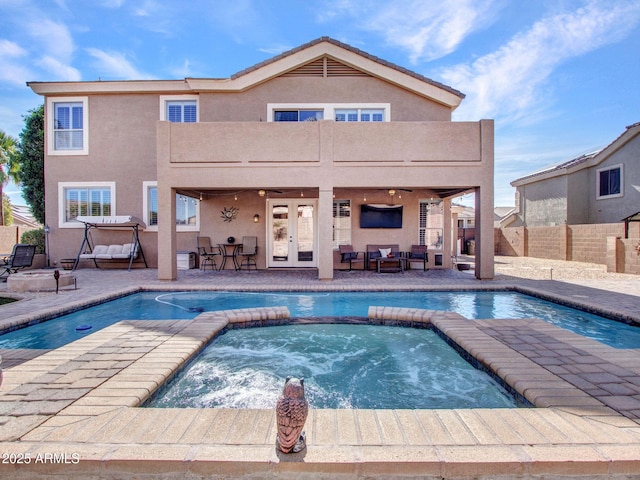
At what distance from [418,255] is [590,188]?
1361 cm

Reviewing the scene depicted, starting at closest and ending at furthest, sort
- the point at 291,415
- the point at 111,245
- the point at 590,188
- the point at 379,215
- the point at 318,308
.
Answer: the point at 291,415, the point at 318,308, the point at 379,215, the point at 111,245, the point at 590,188

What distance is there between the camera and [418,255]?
12.3 meters

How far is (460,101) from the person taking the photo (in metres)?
12.3

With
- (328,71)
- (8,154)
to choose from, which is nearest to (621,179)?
(328,71)

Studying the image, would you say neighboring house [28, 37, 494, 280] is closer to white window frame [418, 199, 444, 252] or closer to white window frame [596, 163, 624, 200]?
white window frame [418, 199, 444, 252]

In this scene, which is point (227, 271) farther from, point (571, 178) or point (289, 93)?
point (571, 178)

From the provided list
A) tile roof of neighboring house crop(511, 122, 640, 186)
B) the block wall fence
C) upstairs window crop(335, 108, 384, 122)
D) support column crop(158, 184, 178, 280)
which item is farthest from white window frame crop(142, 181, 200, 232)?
tile roof of neighboring house crop(511, 122, 640, 186)

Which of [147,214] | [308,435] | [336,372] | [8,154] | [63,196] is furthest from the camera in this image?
[8,154]

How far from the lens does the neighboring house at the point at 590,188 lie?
53.2ft

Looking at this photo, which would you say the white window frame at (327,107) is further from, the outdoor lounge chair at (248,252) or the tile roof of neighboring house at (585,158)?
the tile roof of neighboring house at (585,158)

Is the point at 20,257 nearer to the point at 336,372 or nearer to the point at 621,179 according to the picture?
the point at 336,372

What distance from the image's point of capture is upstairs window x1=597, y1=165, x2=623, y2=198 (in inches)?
666

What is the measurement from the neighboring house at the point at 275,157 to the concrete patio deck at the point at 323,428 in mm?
6709

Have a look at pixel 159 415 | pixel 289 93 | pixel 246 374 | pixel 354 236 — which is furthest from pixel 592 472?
pixel 289 93
